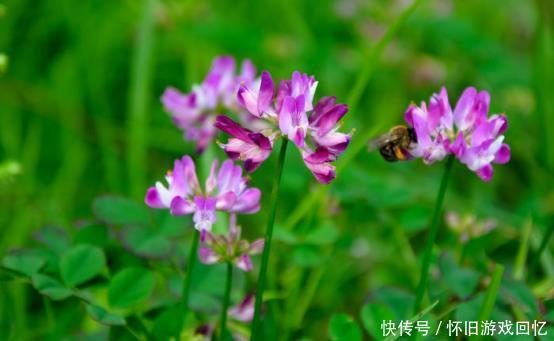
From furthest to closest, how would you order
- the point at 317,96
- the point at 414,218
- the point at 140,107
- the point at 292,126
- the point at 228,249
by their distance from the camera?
the point at 317,96 → the point at 140,107 → the point at 414,218 → the point at 228,249 → the point at 292,126

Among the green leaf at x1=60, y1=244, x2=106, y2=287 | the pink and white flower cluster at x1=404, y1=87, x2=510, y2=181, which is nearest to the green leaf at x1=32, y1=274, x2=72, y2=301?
the green leaf at x1=60, y1=244, x2=106, y2=287

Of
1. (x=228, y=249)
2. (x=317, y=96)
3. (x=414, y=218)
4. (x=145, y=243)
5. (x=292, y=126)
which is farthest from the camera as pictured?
(x=317, y=96)

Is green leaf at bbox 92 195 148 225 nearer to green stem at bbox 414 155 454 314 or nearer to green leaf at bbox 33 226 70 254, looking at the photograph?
green leaf at bbox 33 226 70 254

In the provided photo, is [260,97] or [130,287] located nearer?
[260,97]

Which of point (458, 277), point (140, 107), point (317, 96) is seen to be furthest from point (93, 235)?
point (317, 96)

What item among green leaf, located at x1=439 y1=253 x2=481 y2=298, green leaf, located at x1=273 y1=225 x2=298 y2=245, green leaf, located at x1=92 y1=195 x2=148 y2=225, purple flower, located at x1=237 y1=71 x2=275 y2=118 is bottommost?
green leaf, located at x1=439 y1=253 x2=481 y2=298

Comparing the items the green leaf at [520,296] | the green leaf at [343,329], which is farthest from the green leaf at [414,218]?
the green leaf at [343,329]

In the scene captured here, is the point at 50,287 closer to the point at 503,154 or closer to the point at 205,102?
the point at 205,102
